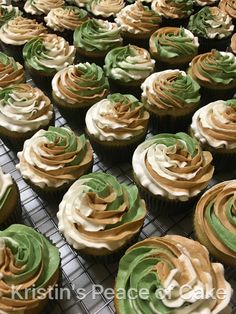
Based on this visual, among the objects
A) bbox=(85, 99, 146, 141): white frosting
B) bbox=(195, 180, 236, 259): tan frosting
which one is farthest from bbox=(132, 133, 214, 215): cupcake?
bbox=(85, 99, 146, 141): white frosting

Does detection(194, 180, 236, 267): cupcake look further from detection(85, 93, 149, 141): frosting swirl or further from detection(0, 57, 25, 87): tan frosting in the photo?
detection(0, 57, 25, 87): tan frosting

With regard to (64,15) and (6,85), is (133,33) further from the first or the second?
(6,85)

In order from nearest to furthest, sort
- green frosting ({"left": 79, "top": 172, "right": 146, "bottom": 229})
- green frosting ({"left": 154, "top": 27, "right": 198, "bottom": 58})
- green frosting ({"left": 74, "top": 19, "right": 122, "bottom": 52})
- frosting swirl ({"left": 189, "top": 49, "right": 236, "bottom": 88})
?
A: green frosting ({"left": 79, "top": 172, "right": 146, "bottom": 229}) → frosting swirl ({"left": 189, "top": 49, "right": 236, "bottom": 88}) → green frosting ({"left": 154, "top": 27, "right": 198, "bottom": 58}) → green frosting ({"left": 74, "top": 19, "right": 122, "bottom": 52})

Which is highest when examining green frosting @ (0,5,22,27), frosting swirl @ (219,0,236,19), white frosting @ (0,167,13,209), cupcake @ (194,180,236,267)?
green frosting @ (0,5,22,27)

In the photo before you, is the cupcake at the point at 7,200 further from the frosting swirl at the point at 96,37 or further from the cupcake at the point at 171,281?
the frosting swirl at the point at 96,37

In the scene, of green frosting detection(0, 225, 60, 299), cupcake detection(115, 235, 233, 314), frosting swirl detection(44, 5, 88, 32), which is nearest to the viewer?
cupcake detection(115, 235, 233, 314)

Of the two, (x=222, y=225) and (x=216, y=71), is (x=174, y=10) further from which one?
(x=222, y=225)

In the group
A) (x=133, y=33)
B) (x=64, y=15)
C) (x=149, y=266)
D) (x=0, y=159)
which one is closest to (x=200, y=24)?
(x=133, y=33)

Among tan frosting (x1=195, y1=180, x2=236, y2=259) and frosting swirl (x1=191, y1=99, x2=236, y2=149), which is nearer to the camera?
tan frosting (x1=195, y1=180, x2=236, y2=259)
